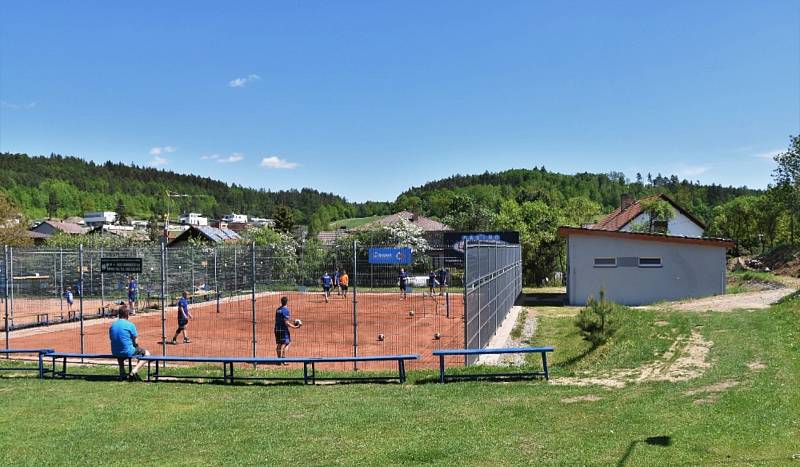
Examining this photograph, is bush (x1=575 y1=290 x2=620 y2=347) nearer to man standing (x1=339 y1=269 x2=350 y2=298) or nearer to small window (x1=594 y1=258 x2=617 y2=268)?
man standing (x1=339 y1=269 x2=350 y2=298)

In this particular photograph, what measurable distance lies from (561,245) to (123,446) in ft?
148

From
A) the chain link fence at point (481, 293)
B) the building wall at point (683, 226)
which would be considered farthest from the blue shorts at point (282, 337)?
the building wall at point (683, 226)

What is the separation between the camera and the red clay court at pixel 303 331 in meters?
16.8

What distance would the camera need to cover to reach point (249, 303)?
73.8ft

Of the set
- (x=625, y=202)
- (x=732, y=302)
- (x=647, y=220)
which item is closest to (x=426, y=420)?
(x=732, y=302)

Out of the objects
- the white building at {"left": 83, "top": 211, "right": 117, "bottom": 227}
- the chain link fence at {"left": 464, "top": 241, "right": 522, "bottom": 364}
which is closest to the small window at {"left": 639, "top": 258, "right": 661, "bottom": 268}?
the chain link fence at {"left": 464, "top": 241, "right": 522, "bottom": 364}

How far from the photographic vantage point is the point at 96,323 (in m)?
24.8

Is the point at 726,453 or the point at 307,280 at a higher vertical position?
the point at 307,280

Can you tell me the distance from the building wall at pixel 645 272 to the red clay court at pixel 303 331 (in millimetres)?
7044

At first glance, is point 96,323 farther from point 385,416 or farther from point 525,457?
point 525,457

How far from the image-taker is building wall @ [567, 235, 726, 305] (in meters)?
28.3

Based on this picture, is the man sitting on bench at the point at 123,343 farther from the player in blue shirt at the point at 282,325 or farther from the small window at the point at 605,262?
the small window at the point at 605,262

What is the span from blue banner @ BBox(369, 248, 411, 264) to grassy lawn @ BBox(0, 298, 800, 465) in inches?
122

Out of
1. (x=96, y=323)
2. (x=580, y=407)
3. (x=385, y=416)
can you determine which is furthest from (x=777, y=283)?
(x=96, y=323)
